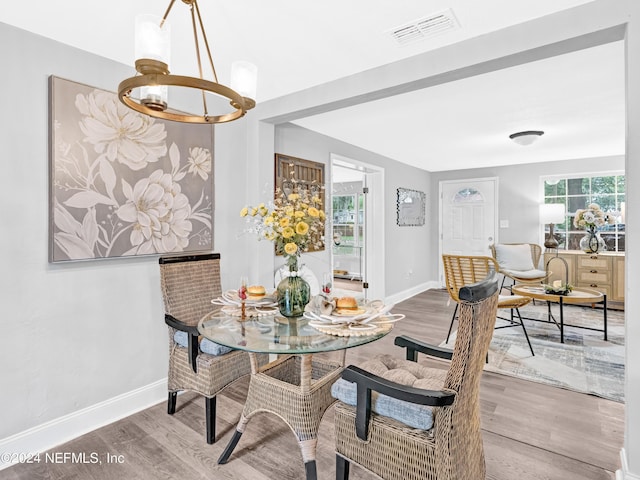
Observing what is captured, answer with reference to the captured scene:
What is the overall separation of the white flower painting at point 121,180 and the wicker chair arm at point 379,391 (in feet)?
5.71

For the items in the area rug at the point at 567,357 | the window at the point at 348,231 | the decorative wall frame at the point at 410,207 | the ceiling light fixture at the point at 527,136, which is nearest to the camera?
the area rug at the point at 567,357

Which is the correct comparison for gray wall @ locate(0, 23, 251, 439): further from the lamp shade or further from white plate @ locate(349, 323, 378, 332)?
the lamp shade

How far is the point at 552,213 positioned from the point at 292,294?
5387 mm

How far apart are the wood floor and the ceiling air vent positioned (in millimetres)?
2350

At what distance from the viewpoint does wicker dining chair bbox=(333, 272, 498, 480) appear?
1.31 m

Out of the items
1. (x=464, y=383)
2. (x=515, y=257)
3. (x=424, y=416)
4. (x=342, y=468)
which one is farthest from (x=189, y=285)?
(x=515, y=257)

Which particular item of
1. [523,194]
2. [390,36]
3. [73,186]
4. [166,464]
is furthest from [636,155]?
[523,194]

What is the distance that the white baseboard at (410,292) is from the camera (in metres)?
5.62

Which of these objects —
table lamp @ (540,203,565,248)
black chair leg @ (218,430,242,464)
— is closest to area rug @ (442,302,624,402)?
table lamp @ (540,203,565,248)

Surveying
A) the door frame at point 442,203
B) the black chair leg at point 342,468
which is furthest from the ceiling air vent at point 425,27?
the door frame at point 442,203

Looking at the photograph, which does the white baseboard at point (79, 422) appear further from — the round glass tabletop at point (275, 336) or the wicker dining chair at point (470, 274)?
the wicker dining chair at point (470, 274)

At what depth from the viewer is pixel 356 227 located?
6387 millimetres

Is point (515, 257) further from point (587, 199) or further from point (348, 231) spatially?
point (348, 231)

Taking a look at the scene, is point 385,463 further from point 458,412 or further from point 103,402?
point 103,402
